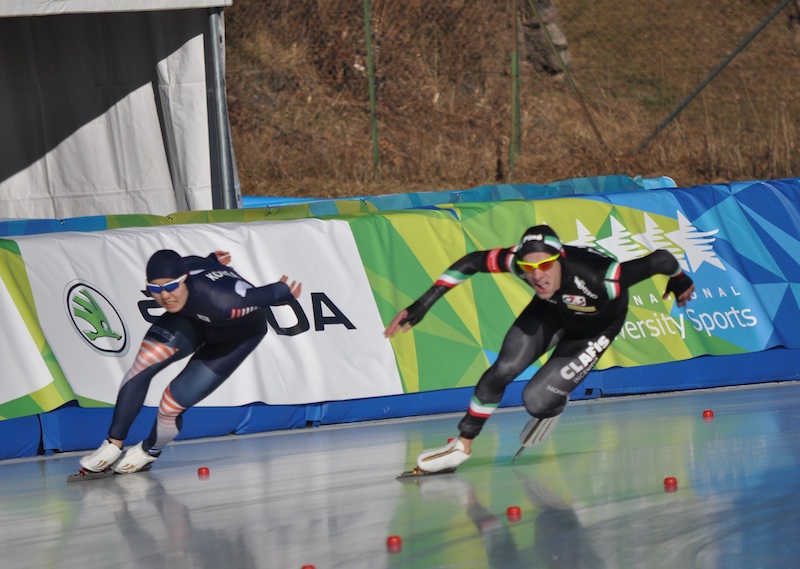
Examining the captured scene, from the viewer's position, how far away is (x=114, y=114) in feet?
49.8

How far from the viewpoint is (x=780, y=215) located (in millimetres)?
10477

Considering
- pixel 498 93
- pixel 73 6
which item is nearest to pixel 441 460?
pixel 73 6

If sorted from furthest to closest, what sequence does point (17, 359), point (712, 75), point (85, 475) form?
point (712, 75)
point (17, 359)
point (85, 475)

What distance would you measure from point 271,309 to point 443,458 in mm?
2600

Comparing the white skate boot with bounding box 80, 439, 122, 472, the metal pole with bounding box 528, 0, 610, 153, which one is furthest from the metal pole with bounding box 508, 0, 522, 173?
the white skate boot with bounding box 80, 439, 122, 472

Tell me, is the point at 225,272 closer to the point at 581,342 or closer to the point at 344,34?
the point at 581,342

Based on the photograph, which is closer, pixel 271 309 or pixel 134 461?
pixel 134 461

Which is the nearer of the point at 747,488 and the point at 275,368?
the point at 747,488

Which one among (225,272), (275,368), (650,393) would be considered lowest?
(650,393)

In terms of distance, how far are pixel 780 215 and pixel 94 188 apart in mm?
8742

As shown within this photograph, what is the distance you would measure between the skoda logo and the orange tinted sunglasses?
3350 millimetres

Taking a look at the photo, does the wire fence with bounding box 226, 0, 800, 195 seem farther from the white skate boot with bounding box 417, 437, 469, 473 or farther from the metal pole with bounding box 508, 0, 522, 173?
the white skate boot with bounding box 417, 437, 469, 473

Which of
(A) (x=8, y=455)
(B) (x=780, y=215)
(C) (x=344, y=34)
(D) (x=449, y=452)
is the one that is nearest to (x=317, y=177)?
(C) (x=344, y=34)

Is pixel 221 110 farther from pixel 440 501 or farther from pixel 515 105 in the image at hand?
pixel 440 501
